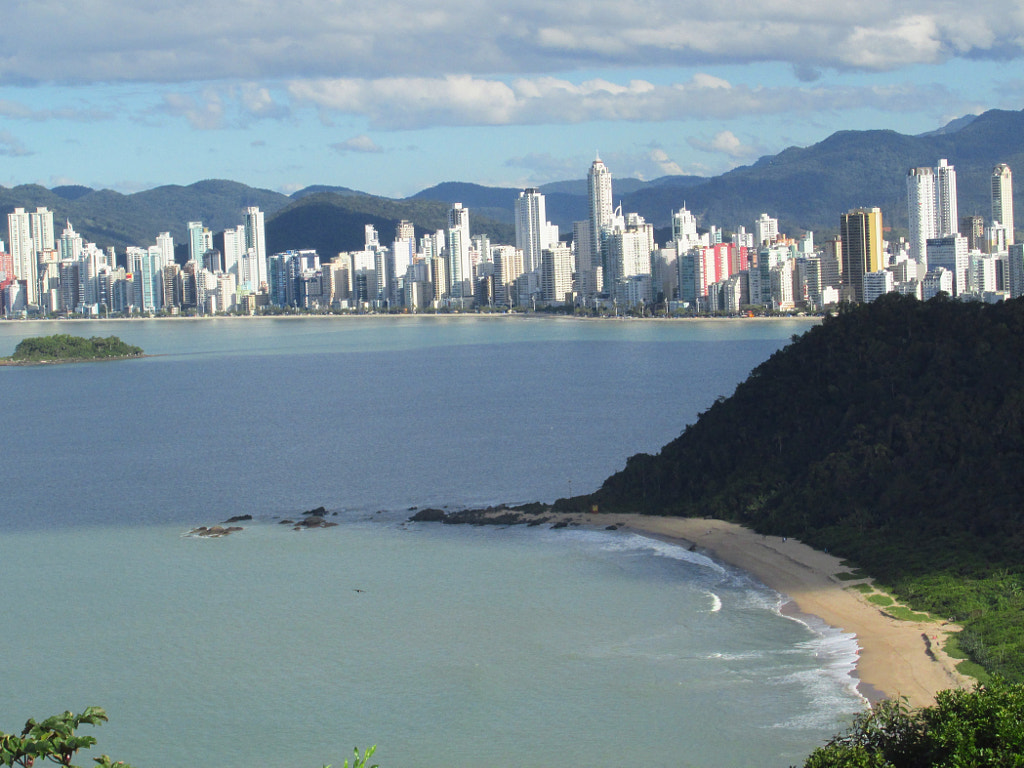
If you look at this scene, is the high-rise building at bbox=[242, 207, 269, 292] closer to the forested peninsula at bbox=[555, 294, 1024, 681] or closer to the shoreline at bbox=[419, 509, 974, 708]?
the forested peninsula at bbox=[555, 294, 1024, 681]

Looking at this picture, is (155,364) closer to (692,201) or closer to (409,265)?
(409,265)

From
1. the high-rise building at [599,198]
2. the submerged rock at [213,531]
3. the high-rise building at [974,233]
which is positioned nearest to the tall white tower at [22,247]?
the high-rise building at [599,198]

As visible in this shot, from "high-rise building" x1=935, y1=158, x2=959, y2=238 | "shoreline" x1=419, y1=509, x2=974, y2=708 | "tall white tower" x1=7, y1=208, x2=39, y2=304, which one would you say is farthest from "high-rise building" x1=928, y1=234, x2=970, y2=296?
"tall white tower" x1=7, y1=208, x2=39, y2=304

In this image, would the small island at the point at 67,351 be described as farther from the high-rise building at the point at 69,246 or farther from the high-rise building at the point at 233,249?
the high-rise building at the point at 69,246

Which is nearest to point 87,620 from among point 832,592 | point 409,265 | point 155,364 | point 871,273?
point 832,592

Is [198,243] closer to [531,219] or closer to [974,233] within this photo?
[531,219]

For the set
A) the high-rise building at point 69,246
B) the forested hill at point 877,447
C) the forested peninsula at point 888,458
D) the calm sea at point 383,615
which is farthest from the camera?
the high-rise building at point 69,246
